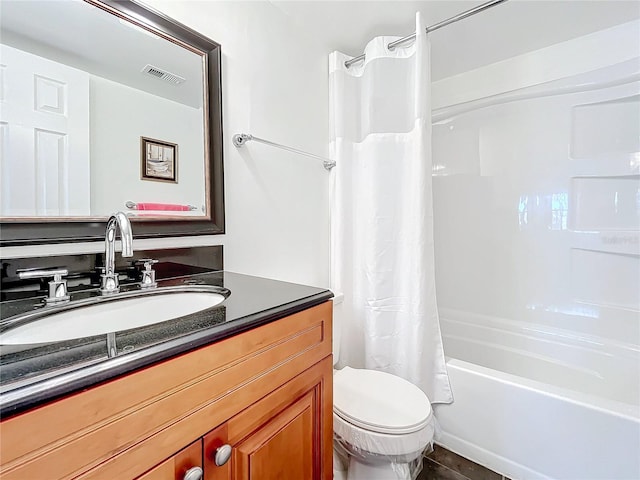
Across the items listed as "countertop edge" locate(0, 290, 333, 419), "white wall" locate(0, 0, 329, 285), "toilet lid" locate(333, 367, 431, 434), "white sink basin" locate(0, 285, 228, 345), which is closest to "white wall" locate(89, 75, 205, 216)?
"white wall" locate(0, 0, 329, 285)

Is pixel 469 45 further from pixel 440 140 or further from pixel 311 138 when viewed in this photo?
pixel 311 138

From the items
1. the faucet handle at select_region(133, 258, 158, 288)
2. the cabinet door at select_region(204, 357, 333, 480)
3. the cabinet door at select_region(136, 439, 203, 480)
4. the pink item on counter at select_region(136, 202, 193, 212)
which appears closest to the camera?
the cabinet door at select_region(136, 439, 203, 480)

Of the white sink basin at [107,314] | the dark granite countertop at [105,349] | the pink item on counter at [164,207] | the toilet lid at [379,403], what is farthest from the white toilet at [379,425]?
the pink item on counter at [164,207]

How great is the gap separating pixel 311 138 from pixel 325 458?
1410mm

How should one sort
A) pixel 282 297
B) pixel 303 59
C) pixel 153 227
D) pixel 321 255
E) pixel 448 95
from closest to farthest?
pixel 282 297 < pixel 153 227 < pixel 303 59 < pixel 321 255 < pixel 448 95

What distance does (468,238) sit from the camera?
220 cm

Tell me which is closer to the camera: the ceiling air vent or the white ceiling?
the ceiling air vent

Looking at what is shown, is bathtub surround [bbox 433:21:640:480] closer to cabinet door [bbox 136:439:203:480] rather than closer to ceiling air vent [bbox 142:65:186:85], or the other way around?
cabinet door [bbox 136:439:203:480]

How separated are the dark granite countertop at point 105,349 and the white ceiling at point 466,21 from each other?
1.43 meters

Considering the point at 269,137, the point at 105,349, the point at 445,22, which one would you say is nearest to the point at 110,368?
the point at 105,349

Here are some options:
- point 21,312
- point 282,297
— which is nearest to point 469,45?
point 282,297

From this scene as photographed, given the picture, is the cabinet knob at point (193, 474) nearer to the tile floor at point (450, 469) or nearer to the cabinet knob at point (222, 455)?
the cabinet knob at point (222, 455)

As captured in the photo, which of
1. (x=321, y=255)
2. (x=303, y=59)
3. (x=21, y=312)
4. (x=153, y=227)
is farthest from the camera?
(x=321, y=255)

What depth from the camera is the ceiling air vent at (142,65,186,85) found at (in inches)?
41.9
